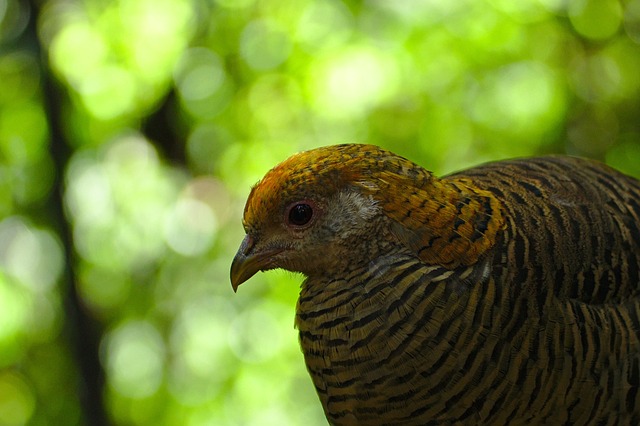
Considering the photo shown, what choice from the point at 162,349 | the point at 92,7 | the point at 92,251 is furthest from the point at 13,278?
the point at 92,7

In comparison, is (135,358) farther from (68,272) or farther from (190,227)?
(190,227)

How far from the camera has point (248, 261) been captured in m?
1.78

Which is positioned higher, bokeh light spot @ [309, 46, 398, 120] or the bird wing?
bokeh light spot @ [309, 46, 398, 120]

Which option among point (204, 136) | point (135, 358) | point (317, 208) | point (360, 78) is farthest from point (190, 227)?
point (317, 208)

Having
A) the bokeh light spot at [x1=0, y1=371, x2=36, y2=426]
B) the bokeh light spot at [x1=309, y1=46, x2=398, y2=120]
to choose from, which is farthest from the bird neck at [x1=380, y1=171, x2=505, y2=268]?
the bokeh light spot at [x1=0, y1=371, x2=36, y2=426]

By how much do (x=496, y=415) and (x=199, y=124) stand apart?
289 centimetres

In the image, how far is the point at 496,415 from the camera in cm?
164

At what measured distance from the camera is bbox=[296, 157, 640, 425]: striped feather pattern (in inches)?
63.3

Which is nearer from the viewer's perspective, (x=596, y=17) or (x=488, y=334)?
(x=488, y=334)

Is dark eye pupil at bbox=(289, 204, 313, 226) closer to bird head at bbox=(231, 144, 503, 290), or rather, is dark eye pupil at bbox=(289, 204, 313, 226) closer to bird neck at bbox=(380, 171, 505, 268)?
bird head at bbox=(231, 144, 503, 290)

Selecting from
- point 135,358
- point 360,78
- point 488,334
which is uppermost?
point 360,78

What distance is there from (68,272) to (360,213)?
108 inches

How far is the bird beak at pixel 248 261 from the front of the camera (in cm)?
178

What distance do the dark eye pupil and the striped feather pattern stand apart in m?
0.14
